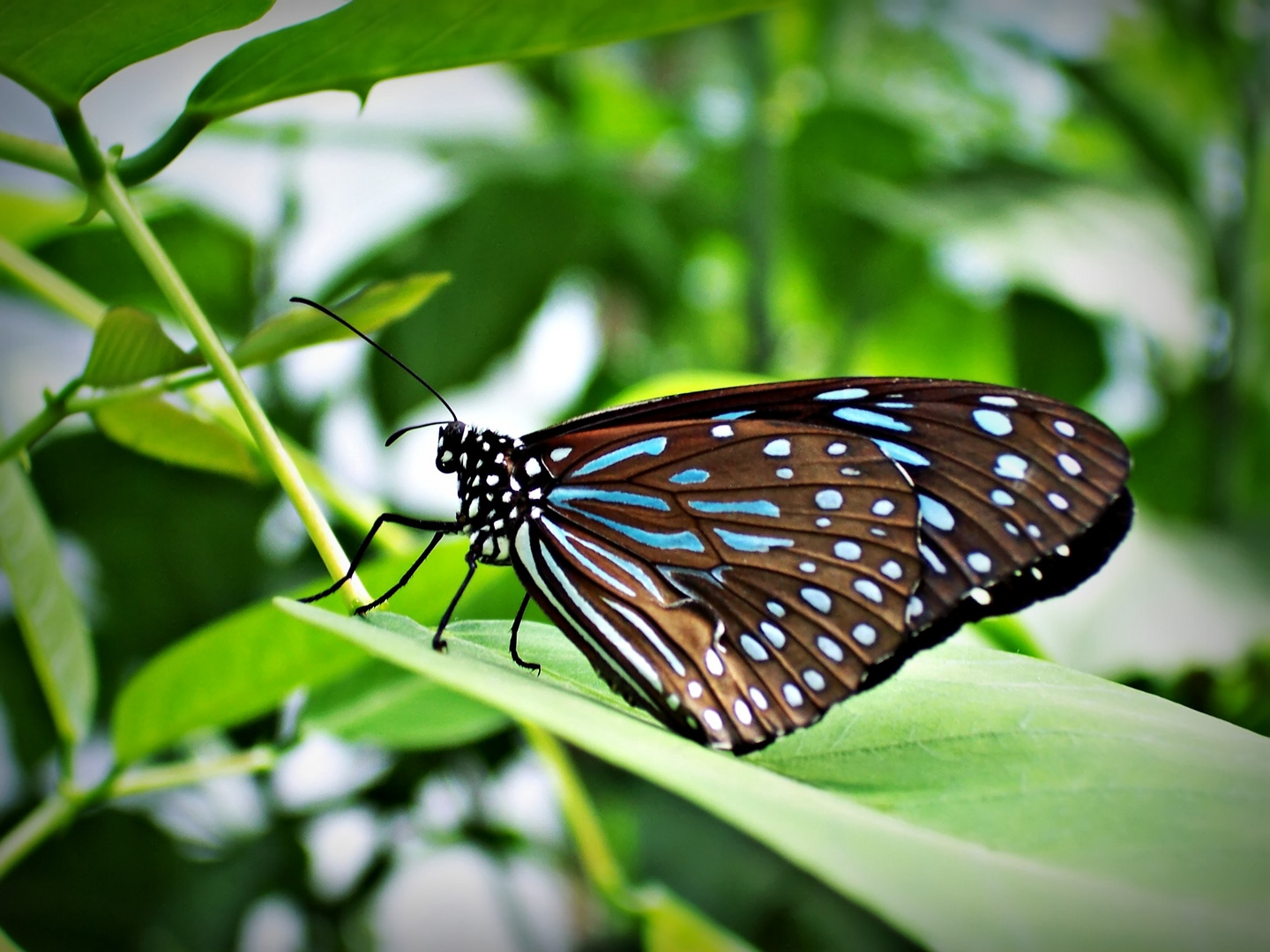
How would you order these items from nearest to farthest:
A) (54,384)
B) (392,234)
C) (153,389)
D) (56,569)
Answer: (153,389) → (56,569) → (54,384) → (392,234)

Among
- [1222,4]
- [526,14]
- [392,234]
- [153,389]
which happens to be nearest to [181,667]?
[153,389]

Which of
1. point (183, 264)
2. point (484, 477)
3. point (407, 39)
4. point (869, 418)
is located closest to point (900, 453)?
point (869, 418)

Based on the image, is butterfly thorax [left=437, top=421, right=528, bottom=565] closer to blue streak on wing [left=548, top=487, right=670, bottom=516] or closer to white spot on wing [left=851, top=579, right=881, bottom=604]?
blue streak on wing [left=548, top=487, right=670, bottom=516]

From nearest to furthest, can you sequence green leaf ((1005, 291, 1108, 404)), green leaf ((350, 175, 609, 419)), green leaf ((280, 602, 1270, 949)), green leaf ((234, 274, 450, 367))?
green leaf ((280, 602, 1270, 949)) → green leaf ((234, 274, 450, 367)) → green leaf ((350, 175, 609, 419)) → green leaf ((1005, 291, 1108, 404))

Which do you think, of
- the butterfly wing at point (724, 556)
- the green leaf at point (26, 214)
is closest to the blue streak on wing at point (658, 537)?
the butterfly wing at point (724, 556)

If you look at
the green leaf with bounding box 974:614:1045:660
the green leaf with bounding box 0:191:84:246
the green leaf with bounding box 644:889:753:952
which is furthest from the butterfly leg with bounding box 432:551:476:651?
the green leaf with bounding box 0:191:84:246

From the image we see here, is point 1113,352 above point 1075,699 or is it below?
above

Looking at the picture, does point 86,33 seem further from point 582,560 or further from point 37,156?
point 582,560

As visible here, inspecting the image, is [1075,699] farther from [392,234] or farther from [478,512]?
[392,234]
